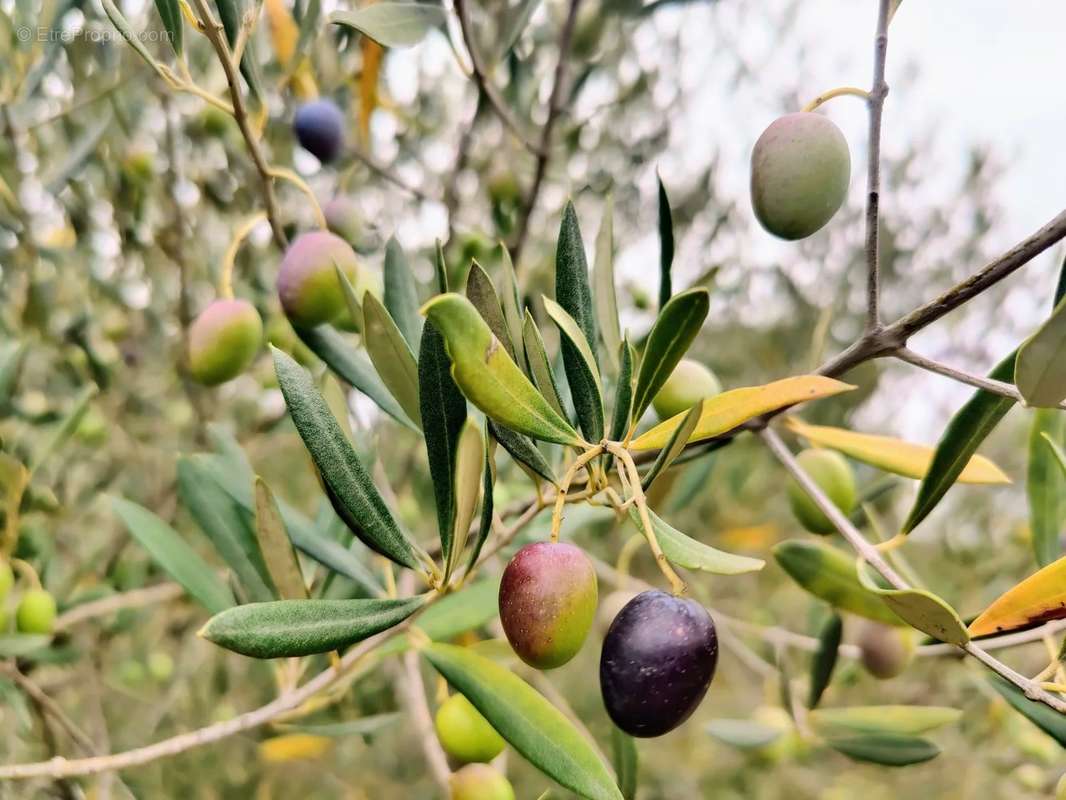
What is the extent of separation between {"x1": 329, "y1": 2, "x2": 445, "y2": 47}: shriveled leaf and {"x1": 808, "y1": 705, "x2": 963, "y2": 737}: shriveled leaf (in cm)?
116

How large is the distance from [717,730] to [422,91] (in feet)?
6.99

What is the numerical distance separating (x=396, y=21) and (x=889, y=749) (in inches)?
48.2

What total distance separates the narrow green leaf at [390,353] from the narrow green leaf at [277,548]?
0.17 meters

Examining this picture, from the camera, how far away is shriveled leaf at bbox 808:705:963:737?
1166 mm

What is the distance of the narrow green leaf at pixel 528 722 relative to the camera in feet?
2.20

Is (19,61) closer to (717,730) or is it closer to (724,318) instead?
(717,730)

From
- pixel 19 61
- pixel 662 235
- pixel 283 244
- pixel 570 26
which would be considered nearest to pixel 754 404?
pixel 662 235

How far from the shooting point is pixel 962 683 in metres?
2.54

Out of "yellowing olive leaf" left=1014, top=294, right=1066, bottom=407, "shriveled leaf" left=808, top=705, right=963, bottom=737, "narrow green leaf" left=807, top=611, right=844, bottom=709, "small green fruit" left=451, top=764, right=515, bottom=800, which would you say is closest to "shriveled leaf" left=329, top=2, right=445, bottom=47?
"yellowing olive leaf" left=1014, top=294, right=1066, bottom=407

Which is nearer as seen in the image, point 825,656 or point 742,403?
point 742,403

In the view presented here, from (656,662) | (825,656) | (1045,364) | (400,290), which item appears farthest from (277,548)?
(825,656)

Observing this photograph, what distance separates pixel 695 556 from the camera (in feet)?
2.01

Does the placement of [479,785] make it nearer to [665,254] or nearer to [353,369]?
[353,369]

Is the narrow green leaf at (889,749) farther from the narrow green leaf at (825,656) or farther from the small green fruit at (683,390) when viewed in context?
the small green fruit at (683,390)
